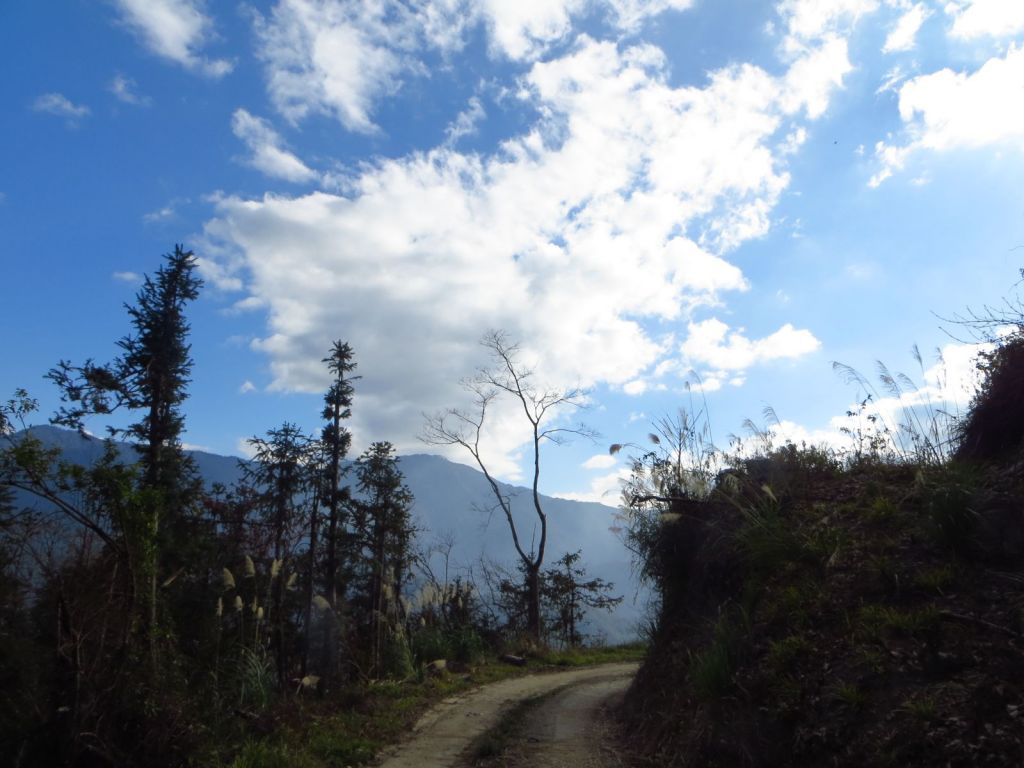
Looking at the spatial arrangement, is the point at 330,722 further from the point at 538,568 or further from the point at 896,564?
the point at 538,568

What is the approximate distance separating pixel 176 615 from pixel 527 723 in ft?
24.0

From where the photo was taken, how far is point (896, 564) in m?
6.33

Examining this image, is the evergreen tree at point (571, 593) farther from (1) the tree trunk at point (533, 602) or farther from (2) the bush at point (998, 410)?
(2) the bush at point (998, 410)

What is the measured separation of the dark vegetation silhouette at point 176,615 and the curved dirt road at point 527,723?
20.2 inches

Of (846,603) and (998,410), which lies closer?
(846,603)

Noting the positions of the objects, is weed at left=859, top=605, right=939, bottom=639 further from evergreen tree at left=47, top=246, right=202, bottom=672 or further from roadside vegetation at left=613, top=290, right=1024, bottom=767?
evergreen tree at left=47, top=246, right=202, bottom=672

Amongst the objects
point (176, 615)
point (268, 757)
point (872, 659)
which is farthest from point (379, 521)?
point (872, 659)

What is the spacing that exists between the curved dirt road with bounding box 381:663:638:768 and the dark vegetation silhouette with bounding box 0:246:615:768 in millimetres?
514

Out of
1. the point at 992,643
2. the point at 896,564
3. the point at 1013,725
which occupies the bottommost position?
the point at 1013,725

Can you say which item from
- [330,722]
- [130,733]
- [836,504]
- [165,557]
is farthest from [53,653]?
[165,557]

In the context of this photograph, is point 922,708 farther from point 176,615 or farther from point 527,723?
point 176,615

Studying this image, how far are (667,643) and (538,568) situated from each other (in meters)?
18.7

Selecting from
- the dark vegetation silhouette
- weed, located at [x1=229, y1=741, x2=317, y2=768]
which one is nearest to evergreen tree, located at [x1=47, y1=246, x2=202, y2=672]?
the dark vegetation silhouette

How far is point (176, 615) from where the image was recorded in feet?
44.8
